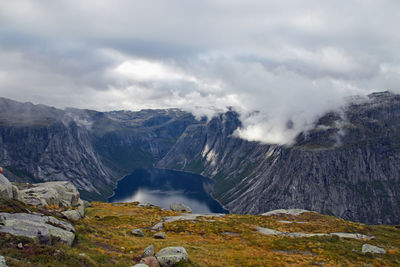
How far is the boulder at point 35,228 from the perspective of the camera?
24.1 meters

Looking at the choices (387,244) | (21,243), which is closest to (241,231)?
(387,244)

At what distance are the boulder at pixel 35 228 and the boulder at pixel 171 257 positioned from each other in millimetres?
10019

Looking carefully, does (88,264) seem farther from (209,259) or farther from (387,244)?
(387,244)

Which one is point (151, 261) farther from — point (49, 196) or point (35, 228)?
point (49, 196)

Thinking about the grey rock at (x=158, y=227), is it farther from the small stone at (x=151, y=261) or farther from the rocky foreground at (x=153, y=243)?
the small stone at (x=151, y=261)

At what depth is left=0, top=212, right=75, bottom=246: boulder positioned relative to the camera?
2411cm

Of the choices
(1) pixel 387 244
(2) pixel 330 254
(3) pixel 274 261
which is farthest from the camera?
(1) pixel 387 244

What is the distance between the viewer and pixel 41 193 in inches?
2436

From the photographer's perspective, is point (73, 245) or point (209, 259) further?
point (209, 259)

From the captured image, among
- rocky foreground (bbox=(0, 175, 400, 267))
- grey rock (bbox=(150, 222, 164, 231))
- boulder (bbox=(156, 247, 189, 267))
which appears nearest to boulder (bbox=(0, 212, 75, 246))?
rocky foreground (bbox=(0, 175, 400, 267))

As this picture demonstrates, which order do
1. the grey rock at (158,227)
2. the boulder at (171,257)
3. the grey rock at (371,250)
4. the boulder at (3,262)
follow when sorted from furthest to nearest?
the grey rock at (158,227) < the grey rock at (371,250) < the boulder at (171,257) < the boulder at (3,262)

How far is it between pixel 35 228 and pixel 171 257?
13.8m

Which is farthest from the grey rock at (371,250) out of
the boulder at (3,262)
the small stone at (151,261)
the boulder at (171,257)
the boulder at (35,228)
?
the boulder at (3,262)

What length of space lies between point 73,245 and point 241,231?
3798 cm
